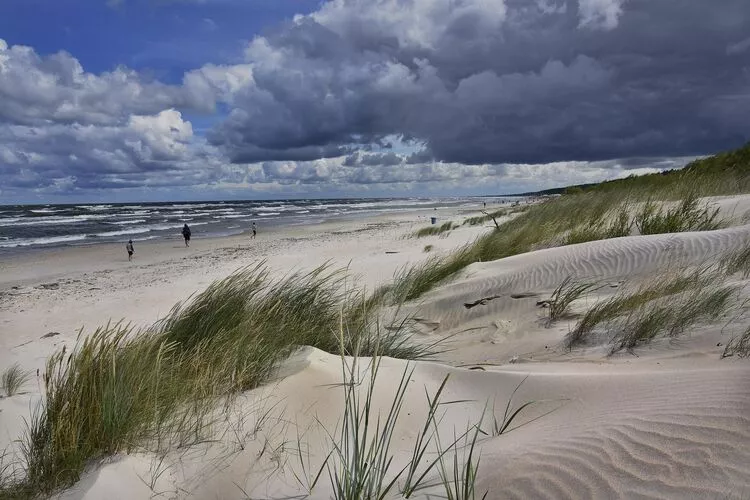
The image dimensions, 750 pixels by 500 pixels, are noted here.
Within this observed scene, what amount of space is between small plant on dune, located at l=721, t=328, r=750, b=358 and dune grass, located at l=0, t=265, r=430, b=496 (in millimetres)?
1874

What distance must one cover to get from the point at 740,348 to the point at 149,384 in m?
3.11

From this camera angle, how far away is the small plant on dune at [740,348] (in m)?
2.52

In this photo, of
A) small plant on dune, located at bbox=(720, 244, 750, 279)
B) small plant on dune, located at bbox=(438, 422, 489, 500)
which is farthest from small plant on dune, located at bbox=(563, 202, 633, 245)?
small plant on dune, located at bbox=(438, 422, 489, 500)

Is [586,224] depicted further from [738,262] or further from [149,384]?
[149,384]

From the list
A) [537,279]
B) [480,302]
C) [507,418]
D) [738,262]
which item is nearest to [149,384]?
[507,418]

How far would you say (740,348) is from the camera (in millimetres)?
2582

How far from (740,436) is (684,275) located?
3.56 meters

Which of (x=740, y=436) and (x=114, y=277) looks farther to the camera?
(x=114, y=277)

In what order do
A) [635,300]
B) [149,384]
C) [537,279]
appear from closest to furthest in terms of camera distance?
[149,384], [635,300], [537,279]

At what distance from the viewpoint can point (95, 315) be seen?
963cm

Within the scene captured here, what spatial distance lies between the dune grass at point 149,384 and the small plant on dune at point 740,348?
6.15ft

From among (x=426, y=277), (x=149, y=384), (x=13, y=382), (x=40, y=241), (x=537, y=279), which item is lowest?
(x=40, y=241)

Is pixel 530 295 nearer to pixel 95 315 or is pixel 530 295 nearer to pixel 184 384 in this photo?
pixel 184 384

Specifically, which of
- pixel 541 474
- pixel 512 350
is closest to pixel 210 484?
pixel 541 474
